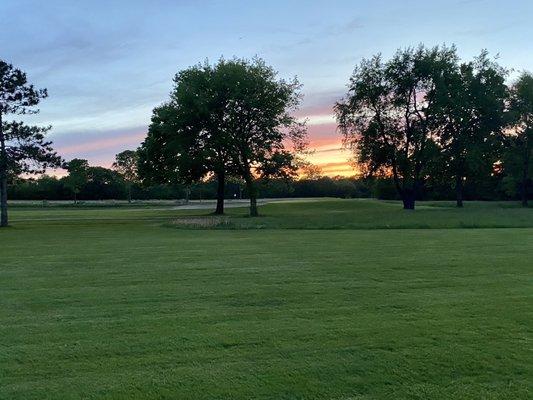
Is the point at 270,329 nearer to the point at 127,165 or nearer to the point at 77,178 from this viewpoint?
the point at 127,165

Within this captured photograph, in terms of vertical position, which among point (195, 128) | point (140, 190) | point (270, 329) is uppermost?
point (195, 128)

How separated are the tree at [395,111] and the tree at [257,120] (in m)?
6.77

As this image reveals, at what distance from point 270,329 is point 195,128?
37253 mm

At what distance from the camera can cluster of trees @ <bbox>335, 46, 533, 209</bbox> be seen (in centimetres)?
4553

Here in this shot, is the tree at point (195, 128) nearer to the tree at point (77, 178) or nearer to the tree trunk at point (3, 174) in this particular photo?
the tree trunk at point (3, 174)

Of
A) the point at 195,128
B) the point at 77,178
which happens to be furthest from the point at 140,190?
the point at 195,128

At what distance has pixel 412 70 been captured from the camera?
4641 cm

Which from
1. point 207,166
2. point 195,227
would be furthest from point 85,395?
point 207,166

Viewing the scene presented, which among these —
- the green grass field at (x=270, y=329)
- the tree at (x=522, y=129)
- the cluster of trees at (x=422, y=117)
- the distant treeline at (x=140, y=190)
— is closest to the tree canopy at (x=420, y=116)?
the cluster of trees at (x=422, y=117)

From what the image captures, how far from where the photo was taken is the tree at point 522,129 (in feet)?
173

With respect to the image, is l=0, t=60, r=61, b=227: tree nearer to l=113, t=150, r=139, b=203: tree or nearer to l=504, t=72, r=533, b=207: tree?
l=504, t=72, r=533, b=207: tree

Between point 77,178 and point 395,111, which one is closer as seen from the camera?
point 395,111

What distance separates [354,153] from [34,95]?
29230 mm

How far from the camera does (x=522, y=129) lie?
5406 cm
